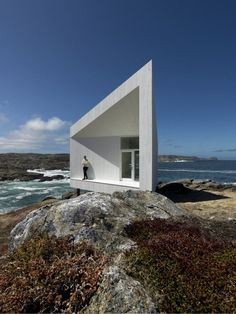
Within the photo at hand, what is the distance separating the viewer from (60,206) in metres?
5.96

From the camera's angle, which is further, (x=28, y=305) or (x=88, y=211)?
(x=88, y=211)

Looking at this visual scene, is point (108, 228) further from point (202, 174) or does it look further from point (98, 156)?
point (202, 174)

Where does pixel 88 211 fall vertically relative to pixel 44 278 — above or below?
above

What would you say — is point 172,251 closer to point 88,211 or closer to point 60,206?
point 88,211

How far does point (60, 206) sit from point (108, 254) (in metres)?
2.14

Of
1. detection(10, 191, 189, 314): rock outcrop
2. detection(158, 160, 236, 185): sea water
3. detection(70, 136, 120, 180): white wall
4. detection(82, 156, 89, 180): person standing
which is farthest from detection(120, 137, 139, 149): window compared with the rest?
detection(158, 160, 236, 185): sea water

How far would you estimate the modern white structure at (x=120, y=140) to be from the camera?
45.5 ft

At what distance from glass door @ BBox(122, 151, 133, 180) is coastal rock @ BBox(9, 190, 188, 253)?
1128cm

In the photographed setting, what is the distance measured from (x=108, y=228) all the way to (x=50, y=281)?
1.94 m

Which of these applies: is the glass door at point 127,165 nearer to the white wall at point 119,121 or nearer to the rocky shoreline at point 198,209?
the white wall at point 119,121

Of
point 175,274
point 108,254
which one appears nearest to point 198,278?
point 175,274

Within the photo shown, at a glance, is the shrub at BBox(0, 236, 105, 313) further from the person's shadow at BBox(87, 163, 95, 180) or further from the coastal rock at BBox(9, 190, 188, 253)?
the person's shadow at BBox(87, 163, 95, 180)

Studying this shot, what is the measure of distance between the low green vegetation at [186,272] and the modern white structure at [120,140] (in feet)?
31.1

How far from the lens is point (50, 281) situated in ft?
10.8
